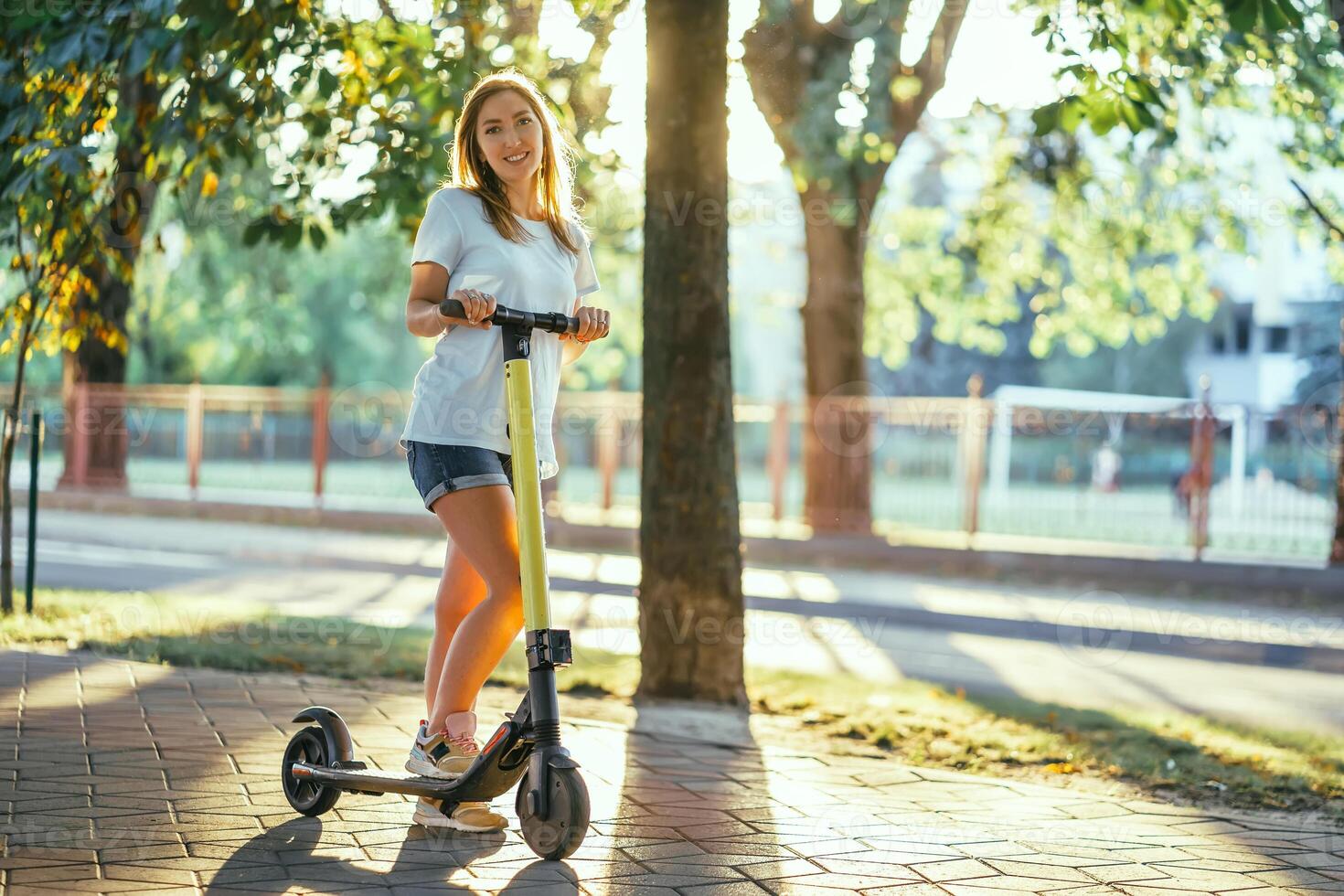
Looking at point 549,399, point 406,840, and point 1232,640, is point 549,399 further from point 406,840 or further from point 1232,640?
point 1232,640

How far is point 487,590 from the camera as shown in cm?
377

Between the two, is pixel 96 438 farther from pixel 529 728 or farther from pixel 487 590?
pixel 529 728

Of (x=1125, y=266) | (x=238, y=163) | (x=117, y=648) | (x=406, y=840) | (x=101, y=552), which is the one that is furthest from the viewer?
(x=238, y=163)

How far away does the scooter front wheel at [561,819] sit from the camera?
3275 millimetres

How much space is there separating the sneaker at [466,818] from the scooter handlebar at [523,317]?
1.15 meters

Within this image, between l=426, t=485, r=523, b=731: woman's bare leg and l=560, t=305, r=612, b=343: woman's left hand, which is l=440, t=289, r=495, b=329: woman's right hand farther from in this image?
l=426, t=485, r=523, b=731: woman's bare leg

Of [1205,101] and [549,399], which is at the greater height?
[1205,101]

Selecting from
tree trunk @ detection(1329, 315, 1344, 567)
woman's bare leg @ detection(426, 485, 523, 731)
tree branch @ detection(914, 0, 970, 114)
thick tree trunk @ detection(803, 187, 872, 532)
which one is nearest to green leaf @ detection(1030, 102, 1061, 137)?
woman's bare leg @ detection(426, 485, 523, 731)

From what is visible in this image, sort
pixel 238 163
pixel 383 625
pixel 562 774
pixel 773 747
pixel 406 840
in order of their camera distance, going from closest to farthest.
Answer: pixel 562 774
pixel 406 840
pixel 773 747
pixel 383 625
pixel 238 163

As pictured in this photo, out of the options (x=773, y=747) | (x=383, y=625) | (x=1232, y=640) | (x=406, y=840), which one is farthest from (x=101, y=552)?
(x=406, y=840)

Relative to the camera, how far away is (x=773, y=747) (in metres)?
5.24

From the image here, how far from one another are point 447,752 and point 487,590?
404 mm

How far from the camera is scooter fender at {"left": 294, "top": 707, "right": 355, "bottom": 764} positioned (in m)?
3.83

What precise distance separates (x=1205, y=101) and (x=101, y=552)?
39.7 feet
